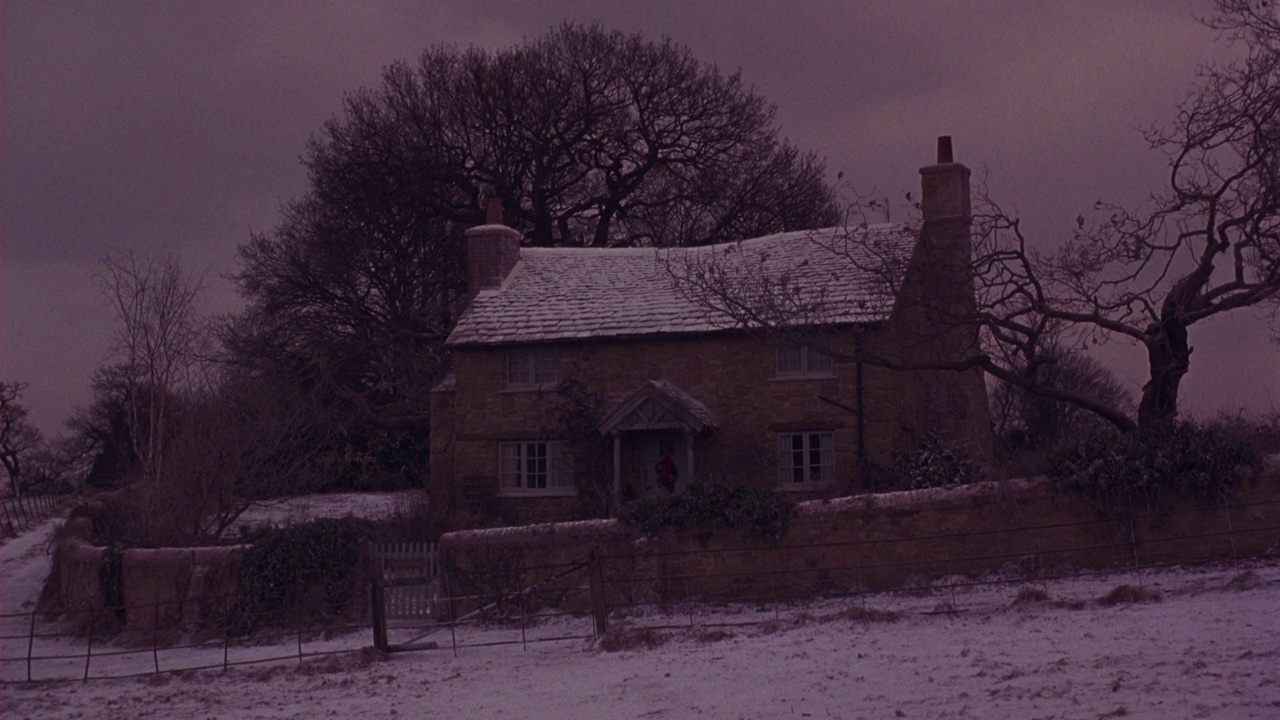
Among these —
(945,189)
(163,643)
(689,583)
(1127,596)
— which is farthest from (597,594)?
(945,189)

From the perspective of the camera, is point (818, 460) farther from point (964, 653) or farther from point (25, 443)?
point (25, 443)

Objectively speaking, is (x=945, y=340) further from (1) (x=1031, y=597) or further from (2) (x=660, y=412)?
(1) (x=1031, y=597)

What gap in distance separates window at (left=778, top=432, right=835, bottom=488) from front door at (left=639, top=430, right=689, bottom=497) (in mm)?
2044

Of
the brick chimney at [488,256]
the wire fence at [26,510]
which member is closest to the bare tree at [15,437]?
the wire fence at [26,510]

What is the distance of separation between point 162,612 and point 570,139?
24157 millimetres

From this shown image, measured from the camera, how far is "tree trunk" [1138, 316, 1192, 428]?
801 inches

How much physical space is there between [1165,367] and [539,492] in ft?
43.1

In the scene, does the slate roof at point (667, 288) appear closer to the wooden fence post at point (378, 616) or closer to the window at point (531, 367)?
the window at point (531, 367)

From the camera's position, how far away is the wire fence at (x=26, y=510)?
1463 inches

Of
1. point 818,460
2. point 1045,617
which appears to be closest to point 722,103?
point 818,460

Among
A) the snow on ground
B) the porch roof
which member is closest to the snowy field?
the porch roof

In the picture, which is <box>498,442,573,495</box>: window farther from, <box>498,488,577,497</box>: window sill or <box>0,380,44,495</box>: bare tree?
<box>0,380,44,495</box>: bare tree

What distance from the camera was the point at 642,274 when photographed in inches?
1205

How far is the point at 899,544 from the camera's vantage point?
18984 mm
